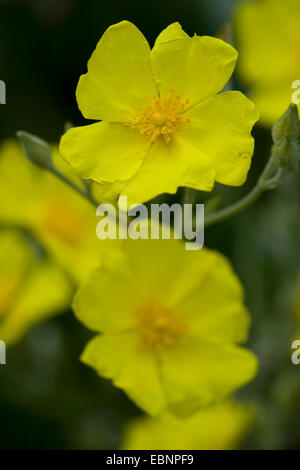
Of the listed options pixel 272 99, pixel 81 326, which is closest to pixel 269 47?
pixel 272 99

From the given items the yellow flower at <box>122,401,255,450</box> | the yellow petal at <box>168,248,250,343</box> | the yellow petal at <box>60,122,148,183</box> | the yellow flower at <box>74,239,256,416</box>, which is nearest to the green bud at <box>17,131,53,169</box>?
the yellow petal at <box>60,122,148,183</box>

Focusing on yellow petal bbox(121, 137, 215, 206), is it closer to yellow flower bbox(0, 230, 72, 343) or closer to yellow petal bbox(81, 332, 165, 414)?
yellow petal bbox(81, 332, 165, 414)

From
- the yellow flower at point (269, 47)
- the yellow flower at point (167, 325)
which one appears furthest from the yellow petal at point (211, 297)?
the yellow flower at point (269, 47)

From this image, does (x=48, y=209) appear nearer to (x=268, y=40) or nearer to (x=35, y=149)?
(x=35, y=149)

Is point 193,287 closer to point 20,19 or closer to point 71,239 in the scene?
point 71,239

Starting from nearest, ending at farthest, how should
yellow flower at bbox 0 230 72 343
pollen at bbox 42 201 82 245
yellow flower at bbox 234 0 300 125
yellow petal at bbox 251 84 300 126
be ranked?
yellow flower at bbox 0 230 72 343 < pollen at bbox 42 201 82 245 < yellow petal at bbox 251 84 300 126 < yellow flower at bbox 234 0 300 125

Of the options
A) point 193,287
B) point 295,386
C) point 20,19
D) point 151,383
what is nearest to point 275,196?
point 295,386
